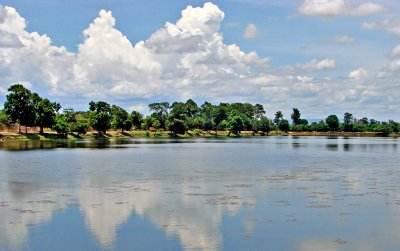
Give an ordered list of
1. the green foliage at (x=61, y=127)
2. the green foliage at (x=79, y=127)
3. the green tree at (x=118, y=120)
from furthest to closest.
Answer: the green tree at (x=118, y=120), the green foliage at (x=79, y=127), the green foliage at (x=61, y=127)

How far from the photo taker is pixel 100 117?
17338cm

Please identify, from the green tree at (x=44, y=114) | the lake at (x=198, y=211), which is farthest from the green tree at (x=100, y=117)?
the lake at (x=198, y=211)

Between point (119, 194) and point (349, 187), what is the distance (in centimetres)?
1813

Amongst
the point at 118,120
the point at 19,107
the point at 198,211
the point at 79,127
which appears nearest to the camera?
the point at 198,211

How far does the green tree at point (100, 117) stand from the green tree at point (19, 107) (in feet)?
95.7

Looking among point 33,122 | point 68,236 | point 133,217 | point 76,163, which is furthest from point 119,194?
point 33,122

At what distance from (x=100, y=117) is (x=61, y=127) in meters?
16.3

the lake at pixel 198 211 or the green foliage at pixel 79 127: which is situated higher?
the green foliage at pixel 79 127

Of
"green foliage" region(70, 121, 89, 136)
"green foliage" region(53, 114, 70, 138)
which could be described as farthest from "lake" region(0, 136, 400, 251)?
"green foliage" region(70, 121, 89, 136)

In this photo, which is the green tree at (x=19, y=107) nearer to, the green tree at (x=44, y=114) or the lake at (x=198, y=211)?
the green tree at (x=44, y=114)

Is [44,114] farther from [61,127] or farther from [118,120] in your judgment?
[118,120]

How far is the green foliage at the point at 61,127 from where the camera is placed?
159325 mm

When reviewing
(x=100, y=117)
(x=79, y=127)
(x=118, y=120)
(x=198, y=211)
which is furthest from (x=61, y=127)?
(x=198, y=211)

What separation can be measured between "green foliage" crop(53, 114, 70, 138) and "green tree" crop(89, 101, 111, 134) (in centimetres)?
1034
